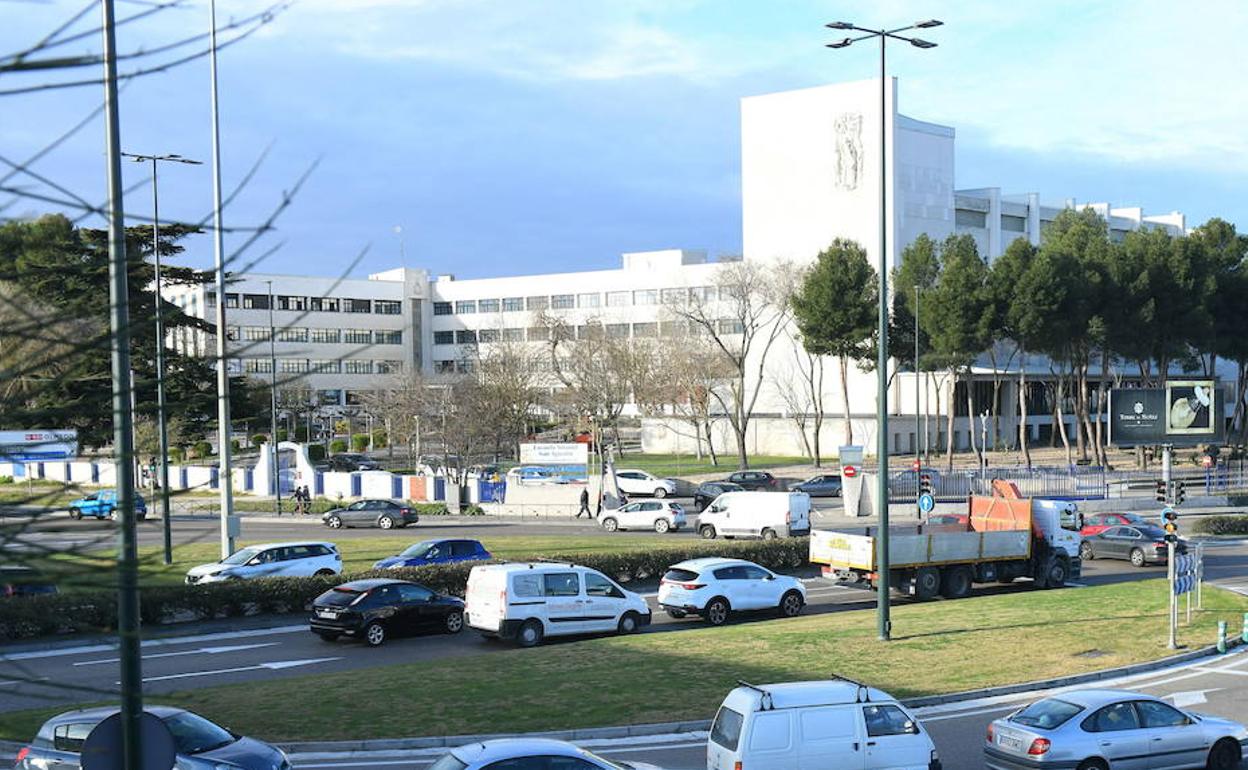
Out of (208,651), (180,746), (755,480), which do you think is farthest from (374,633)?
(755,480)

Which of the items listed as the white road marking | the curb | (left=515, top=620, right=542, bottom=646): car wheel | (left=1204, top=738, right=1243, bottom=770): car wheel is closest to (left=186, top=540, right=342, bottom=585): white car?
the white road marking

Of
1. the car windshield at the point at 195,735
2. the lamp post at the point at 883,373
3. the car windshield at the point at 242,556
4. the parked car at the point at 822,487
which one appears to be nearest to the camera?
the car windshield at the point at 195,735

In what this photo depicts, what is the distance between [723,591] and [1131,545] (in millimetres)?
18337

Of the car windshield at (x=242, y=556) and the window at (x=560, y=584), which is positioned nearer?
the window at (x=560, y=584)

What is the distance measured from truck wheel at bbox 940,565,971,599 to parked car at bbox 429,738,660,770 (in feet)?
68.6

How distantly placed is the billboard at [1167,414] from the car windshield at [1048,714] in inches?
1754

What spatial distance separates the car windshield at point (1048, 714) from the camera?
1389 cm

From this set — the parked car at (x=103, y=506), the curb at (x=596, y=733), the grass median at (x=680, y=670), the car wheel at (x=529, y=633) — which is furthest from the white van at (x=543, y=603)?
the parked car at (x=103, y=506)

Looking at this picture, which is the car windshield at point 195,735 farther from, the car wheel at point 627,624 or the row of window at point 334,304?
the row of window at point 334,304

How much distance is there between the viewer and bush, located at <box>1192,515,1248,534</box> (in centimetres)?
4628

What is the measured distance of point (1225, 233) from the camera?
74.4 metres

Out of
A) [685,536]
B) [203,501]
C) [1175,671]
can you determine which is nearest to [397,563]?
[685,536]

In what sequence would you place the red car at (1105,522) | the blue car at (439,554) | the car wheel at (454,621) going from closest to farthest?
the car wheel at (454,621), the blue car at (439,554), the red car at (1105,522)

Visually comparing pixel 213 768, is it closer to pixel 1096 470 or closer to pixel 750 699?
pixel 750 699
